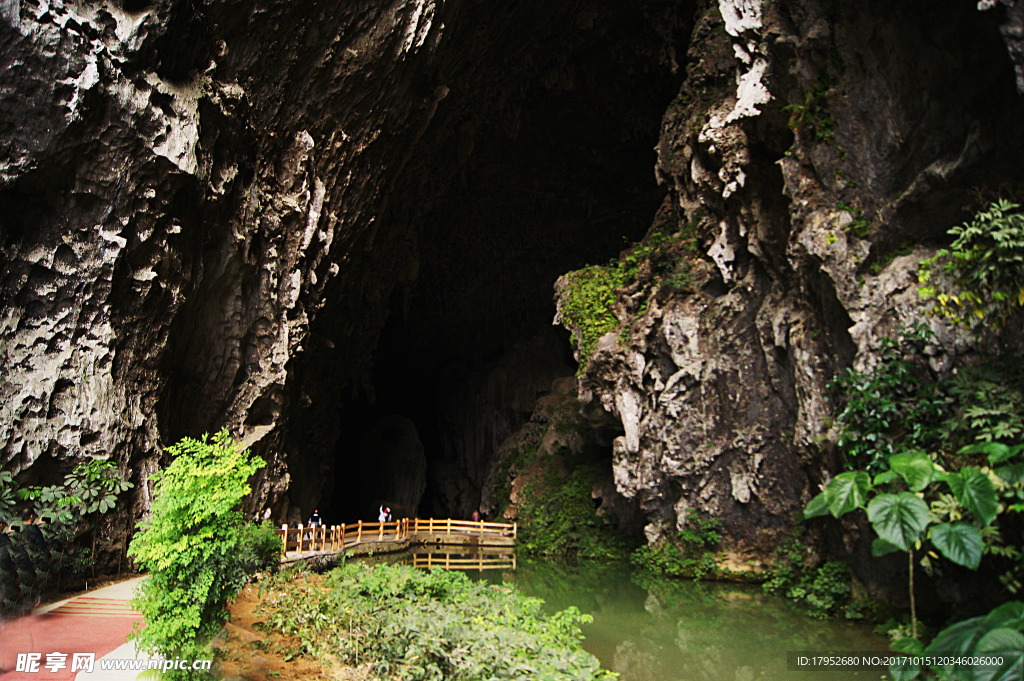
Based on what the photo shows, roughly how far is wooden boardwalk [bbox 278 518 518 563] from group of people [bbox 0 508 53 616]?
205 inches

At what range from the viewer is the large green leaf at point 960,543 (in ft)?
15.3

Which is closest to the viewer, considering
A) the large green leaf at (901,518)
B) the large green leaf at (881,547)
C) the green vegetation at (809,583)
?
the large green leaf at (901,518)

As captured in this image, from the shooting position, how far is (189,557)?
4.30 m

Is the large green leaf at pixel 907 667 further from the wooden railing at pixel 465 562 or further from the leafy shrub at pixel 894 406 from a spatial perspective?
the wooden railing at pixel 465 562

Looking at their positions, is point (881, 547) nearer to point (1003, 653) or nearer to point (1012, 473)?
point (1012, 473)

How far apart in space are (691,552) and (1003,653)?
9830 mm

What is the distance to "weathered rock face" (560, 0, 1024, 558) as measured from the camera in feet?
25.5

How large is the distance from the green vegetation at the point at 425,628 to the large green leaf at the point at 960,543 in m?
3.09

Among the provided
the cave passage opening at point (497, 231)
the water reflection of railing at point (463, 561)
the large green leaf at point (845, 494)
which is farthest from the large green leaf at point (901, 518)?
the cave passage opening at point (497, 231)

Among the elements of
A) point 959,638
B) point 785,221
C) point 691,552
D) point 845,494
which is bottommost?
point 691,552

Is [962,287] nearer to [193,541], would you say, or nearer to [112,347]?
[193,541]

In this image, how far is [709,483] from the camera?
12.8 m

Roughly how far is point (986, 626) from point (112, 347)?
1018 cm

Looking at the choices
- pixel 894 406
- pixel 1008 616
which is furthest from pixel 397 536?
pixel 1008 616
